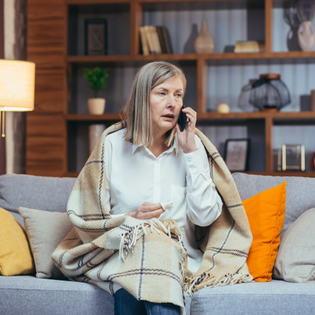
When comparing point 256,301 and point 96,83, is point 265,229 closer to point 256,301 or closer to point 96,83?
point 256,301

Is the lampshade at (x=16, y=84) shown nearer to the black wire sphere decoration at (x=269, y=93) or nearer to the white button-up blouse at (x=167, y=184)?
the white button-up blouse at (x=167, y=184)

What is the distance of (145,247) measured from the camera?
1395 mm

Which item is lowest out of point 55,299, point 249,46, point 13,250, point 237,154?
point 55,299

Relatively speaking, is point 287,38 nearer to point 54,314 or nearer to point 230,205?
point 230,205

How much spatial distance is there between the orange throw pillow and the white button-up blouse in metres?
0.18

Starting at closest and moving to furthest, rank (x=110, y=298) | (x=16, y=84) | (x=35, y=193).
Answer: (x=110, y=298)
(x=35, y=193)
(x=16, y=84)

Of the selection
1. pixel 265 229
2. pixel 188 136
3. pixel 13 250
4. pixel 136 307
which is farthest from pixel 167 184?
pixel 13 250

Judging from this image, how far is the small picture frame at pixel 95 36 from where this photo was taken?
11.4 feet

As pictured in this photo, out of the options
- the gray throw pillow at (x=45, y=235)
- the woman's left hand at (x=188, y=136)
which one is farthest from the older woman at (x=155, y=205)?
the gray throw pillow at (x=45, y=235)

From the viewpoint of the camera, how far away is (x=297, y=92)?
3402 millimetres

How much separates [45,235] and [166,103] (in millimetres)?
731

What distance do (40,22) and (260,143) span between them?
199 cm

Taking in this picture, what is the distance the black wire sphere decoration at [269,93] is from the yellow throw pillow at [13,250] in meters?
2.16

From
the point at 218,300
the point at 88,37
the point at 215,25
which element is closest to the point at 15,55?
the point at 88,37
